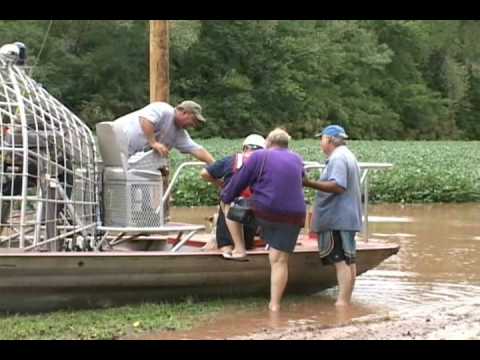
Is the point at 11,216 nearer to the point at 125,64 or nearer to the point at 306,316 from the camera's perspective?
the point at 306,316

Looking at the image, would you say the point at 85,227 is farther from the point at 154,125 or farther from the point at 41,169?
the point at 154,125

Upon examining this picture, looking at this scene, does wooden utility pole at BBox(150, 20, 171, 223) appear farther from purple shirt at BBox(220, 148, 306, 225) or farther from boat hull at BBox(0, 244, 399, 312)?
purple shirt at BBox(220, 148, 306, 225)

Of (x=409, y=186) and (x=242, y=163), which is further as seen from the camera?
(x=409, y=186)

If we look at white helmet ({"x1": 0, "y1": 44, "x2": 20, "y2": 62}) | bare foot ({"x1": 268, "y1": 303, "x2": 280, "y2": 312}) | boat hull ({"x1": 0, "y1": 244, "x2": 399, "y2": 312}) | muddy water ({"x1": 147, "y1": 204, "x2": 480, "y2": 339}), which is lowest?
muddy water ({"x1": 147, "y1": 204, "x2": 480, "y2": 339})

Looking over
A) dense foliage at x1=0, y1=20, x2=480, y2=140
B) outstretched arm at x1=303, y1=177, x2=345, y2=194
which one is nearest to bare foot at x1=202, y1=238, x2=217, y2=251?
outstretched arm at x1=303, y1=177, x2=345, y2=194

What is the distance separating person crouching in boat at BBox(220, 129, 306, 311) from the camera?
9.18m

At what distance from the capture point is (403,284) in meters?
11.5

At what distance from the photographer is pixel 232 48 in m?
56.0

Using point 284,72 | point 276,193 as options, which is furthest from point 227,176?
point 284,72

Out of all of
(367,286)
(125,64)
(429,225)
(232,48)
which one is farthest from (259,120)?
(367,286)

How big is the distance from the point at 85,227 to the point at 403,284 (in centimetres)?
391

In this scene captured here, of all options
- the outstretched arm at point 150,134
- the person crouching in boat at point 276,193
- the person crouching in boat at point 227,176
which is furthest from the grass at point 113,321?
the outstretched arm at point 150,134

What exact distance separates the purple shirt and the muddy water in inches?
39.2

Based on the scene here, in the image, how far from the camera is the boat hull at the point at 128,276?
8.79 metres
